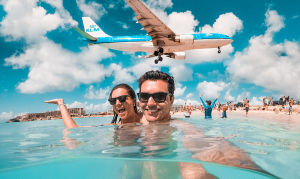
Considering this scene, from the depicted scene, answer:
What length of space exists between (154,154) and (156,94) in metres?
1.12

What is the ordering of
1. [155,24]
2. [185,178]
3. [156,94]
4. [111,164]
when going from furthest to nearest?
[155,24], [156,94], [111,164], [185,178]

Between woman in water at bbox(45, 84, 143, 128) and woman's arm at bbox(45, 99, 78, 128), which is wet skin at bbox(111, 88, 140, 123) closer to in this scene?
woman in water at bbox(45, 84, 143, 128)

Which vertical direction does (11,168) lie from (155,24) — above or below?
below

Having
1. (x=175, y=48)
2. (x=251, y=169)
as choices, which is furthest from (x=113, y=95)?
(x=175, y=48)

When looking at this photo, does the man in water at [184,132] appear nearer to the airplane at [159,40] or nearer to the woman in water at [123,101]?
the woman in water at [123,101]

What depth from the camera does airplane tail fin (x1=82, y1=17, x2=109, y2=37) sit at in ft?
90.7

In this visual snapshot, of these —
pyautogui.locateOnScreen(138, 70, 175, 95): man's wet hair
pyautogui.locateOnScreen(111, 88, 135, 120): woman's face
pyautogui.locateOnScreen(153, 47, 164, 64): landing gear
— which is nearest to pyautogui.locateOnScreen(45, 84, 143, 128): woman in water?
pyautogui.locateOnScreen(111, 88, 135, 120): woman's face

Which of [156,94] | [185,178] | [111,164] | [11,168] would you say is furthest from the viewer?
[156,94]

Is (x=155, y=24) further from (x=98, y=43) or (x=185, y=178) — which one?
(x=185, y=178)

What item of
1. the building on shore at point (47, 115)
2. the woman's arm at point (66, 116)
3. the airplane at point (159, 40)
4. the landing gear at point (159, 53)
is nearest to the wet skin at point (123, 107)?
the woman's arm at point (66, 116)

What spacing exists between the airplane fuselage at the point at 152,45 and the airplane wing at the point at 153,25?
3.35 ft

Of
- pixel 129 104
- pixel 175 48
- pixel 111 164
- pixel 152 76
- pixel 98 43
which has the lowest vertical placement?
pixel 111 164

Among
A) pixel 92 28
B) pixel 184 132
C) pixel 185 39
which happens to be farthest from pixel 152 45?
pixel 184 132

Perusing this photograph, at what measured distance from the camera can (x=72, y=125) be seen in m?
4.19
